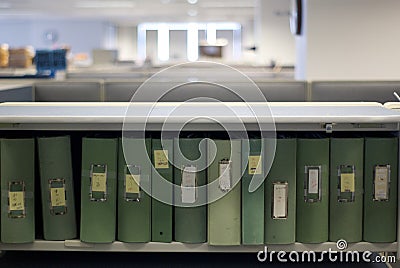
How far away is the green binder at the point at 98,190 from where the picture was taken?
72.2 inches

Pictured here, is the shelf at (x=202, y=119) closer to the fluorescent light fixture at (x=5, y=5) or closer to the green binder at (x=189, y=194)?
the green binder at (x=189, y=194)

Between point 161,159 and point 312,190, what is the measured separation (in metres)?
0.44

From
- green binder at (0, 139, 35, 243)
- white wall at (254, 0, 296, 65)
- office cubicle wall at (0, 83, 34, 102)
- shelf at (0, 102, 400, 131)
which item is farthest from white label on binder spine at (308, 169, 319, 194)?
white wall at (254, 0, 296, 65)

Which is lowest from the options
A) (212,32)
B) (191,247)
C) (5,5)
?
(191,247)

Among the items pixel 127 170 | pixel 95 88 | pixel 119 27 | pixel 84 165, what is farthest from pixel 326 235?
pixel 119 27

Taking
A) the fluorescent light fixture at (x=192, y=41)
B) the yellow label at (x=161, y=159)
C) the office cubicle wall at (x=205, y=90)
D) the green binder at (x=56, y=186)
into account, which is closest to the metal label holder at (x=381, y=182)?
the yellow label at (x=161, y=159)

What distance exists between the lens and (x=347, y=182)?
183cm

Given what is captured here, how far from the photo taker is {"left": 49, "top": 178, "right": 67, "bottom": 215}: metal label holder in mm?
1868

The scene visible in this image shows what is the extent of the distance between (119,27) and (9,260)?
2471 centimetres

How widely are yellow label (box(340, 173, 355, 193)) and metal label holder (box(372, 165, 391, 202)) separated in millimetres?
64

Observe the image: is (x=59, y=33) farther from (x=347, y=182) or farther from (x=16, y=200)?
(x=347, y=182)

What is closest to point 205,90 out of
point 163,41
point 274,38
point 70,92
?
point 70,92

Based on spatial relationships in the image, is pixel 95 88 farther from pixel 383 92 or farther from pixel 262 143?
pixel 262 143

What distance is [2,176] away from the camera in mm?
1839
